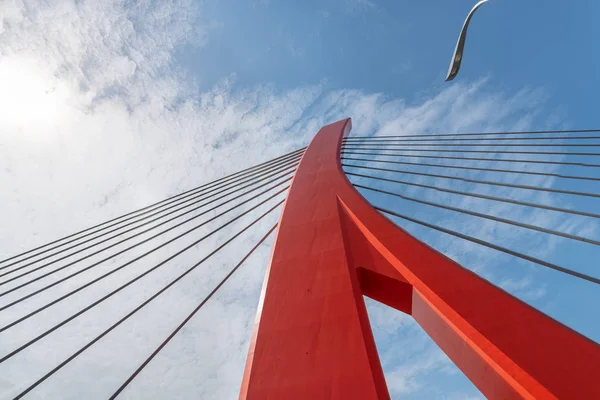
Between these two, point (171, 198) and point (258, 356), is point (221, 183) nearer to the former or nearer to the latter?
point (171, 198)

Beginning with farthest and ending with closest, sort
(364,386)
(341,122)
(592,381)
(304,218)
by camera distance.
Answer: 1. (341,122)
2. (304,218)
3. (364,386)
4. (592,381)

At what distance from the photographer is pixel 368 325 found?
108 inches

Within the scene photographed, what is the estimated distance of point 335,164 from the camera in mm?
5918

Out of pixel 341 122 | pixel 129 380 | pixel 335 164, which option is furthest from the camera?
pixel 341 122

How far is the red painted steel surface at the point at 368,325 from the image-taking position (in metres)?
2.20

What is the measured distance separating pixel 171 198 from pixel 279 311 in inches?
174

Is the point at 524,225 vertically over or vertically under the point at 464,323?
over

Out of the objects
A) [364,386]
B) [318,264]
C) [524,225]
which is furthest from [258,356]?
[524,225]

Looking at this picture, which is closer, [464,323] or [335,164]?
[464,323]

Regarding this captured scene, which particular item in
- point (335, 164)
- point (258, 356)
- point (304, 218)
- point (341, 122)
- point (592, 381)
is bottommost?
point (258, 356)

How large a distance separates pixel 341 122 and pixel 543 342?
24.6ft

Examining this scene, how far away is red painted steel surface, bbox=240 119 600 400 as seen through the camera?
220cm

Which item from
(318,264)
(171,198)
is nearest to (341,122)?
(171,198)

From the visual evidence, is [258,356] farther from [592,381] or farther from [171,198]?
[171,198]
